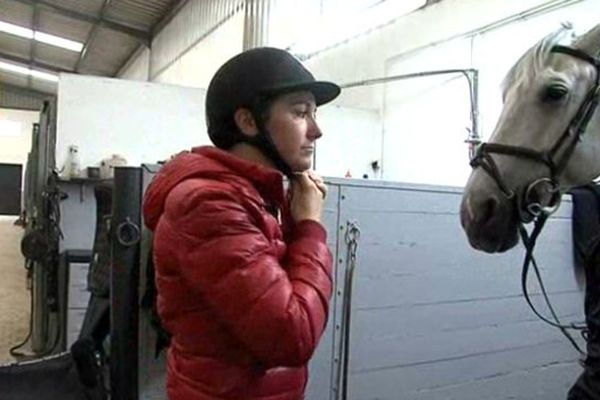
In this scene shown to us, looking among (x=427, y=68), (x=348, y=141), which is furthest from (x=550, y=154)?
(x=348, y=141)

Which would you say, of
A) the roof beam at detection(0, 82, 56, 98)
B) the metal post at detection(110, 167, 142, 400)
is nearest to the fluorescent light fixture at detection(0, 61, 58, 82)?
the roof beam at detection(0, 82, 56, 98)

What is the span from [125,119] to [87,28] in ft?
19.7

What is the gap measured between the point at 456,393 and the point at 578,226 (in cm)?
80

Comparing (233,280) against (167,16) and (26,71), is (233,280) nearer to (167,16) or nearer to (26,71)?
(167,16)

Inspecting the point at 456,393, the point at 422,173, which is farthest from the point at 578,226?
the point at 422,173

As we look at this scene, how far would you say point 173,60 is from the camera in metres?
7.61

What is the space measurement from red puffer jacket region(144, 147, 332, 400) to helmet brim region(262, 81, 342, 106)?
0.12 meters

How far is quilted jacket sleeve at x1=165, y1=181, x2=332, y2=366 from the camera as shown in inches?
30.0

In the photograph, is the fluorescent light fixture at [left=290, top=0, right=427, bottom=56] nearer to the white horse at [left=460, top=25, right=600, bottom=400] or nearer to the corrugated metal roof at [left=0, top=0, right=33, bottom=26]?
the white horse at [left=460, top=25, right=600, bottom=400]

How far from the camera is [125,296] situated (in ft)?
4.75

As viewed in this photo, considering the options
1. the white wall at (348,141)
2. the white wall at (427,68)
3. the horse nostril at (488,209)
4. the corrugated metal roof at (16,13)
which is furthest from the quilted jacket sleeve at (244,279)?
the corrugated metal roof at (16,13)

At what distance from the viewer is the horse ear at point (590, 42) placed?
120cm

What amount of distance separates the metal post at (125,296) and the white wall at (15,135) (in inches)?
619

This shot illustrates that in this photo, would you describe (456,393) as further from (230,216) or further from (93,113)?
(93,113)
